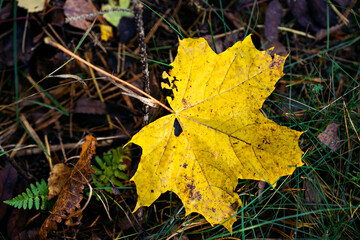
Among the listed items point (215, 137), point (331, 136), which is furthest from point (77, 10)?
point (331, 136)

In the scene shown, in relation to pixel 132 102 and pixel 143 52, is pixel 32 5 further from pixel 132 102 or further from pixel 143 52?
pixel 143 52

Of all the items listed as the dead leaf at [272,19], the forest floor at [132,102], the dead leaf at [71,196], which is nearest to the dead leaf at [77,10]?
the forest floor at [132,102]

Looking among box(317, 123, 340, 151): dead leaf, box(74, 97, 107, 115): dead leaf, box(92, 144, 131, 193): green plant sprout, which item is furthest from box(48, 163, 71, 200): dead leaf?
box(317, 123, 340, 151): dead leaf

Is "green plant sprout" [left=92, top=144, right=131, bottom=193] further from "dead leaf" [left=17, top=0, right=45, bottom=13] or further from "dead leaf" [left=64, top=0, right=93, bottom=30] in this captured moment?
"dead leaf" [left=17, top=0, right=45, bottom=13]

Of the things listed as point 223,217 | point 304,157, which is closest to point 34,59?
point 223,217

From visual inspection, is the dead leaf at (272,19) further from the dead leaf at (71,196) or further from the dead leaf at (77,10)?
the dead leaf at (71,196)

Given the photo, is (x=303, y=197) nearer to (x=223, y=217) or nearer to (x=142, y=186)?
(x=223, y=217)
